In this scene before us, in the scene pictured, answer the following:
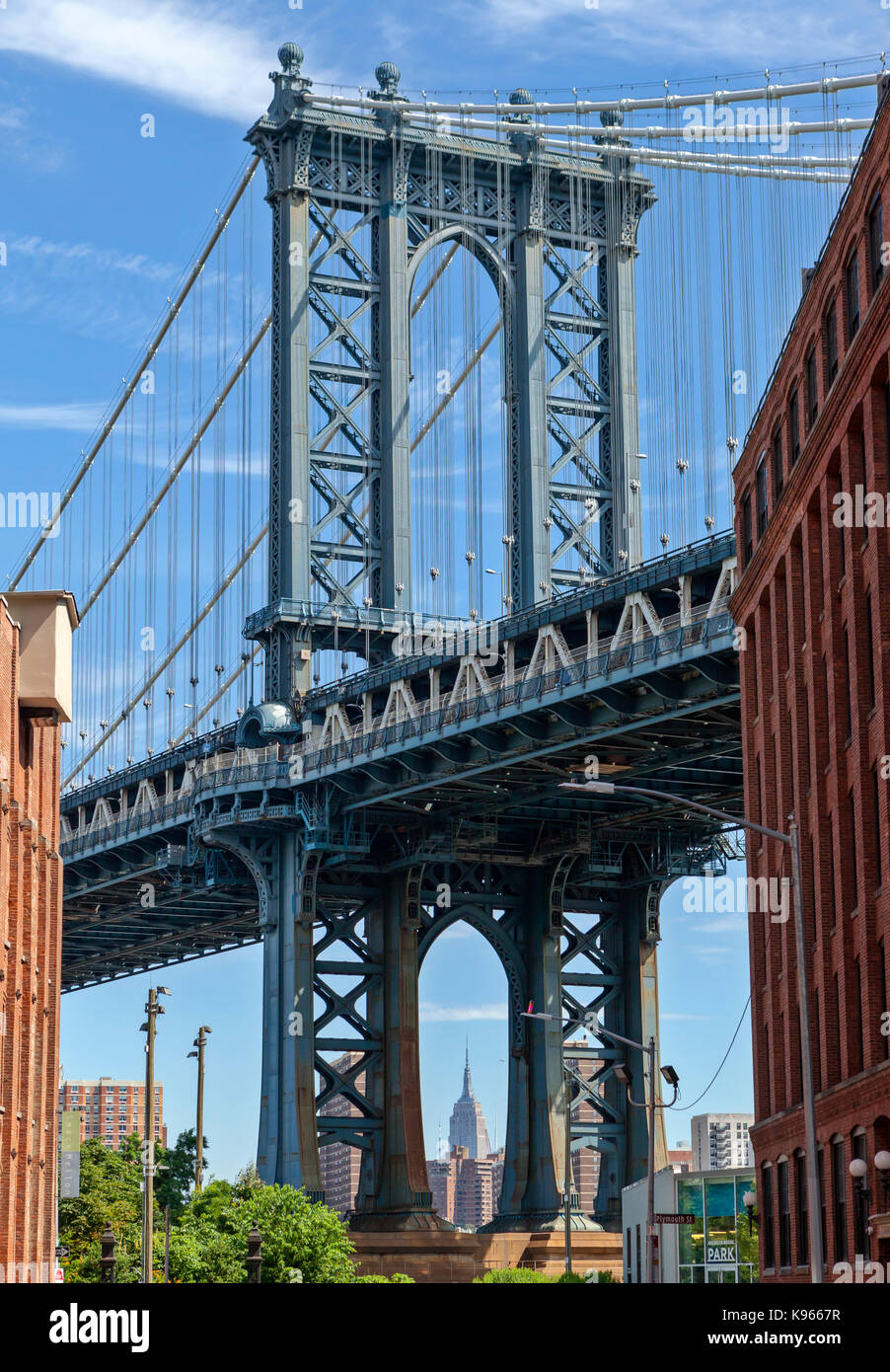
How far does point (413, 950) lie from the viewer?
89.8 meters

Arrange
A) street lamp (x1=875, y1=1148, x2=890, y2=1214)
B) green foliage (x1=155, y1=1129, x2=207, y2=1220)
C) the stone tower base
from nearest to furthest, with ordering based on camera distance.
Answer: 1. street lamp (x1=875, y1=1148, x2=890, y2=1214)
2. the stone tower base
3. green foliage (x1=155, y1=1129, x2=207, y2=1220)

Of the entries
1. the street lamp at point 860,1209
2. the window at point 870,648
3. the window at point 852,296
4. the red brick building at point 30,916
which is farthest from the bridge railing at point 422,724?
the street lamp at point 860,1209

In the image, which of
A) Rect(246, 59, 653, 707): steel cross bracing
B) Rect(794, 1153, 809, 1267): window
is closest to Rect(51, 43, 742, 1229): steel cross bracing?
Rect(246, 59, 653, 707): steel cross bracing

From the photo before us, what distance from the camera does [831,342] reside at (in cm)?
4653

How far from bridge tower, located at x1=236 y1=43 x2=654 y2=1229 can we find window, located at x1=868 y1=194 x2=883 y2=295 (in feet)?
138

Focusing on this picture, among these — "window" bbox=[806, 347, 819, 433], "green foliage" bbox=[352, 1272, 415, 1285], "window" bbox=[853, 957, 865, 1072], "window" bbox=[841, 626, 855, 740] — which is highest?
"window" bbox=[806, 347, 819, 433]

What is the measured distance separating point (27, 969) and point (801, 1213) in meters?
16.7

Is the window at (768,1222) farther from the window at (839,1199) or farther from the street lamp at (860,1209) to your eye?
the street lamp at (860,1209)

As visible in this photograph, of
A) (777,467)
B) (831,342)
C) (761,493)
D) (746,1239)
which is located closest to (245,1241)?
(746,1239)

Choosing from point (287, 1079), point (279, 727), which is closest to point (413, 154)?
point (279, 727)

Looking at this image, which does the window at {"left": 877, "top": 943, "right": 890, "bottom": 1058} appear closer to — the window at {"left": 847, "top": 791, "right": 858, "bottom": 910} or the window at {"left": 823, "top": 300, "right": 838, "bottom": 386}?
the window at {"left": 847, "top": 791, "right": 858, "bottom": 910}

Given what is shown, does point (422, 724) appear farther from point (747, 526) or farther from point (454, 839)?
point (747, 526)

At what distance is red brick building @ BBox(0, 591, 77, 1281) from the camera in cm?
4488

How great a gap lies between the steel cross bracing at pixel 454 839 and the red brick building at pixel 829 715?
36.8 feet
